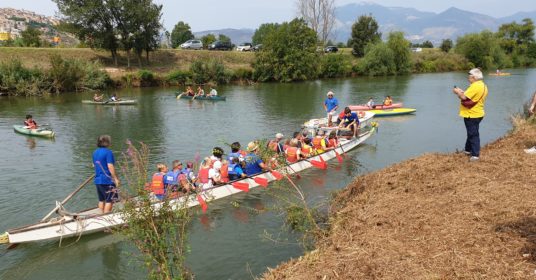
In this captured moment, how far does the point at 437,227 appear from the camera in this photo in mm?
6684

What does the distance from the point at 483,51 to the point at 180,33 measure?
2471 inches

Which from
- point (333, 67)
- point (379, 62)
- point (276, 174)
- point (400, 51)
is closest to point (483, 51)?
point (400, 51)

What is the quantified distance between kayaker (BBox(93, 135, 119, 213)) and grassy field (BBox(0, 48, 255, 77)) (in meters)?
37.7

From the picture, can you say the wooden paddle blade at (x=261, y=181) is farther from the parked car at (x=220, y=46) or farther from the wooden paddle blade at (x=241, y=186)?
the parked car at (x=220, y=46)

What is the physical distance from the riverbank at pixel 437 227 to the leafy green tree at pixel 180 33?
87.7 m

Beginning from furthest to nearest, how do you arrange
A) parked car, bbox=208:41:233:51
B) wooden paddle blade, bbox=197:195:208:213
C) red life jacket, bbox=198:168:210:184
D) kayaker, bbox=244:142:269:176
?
parked car, bbox=208:41:233:51 → kayaker, bbox=244:142:269:176 → red life jacket, bbox=198:168:210:184 → wooden paddle blade, bbox=197:195:208:213

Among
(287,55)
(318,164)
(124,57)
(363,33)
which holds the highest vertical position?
(363,33)

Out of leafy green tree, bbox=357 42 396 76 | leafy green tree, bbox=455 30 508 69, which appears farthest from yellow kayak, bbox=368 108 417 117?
leafy green tree, bbox=455 30 508 69

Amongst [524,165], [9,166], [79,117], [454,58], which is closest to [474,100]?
[524,165]

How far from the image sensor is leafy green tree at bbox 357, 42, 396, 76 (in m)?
61.5

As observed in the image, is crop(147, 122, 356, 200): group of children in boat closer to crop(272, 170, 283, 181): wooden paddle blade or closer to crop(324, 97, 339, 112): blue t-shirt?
crop(272, 170, 283, 181): wooden paddle blade

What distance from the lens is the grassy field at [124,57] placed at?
4576cm

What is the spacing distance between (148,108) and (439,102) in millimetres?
23462

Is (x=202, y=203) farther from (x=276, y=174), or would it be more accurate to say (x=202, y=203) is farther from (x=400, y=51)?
(x=400, y=51)
